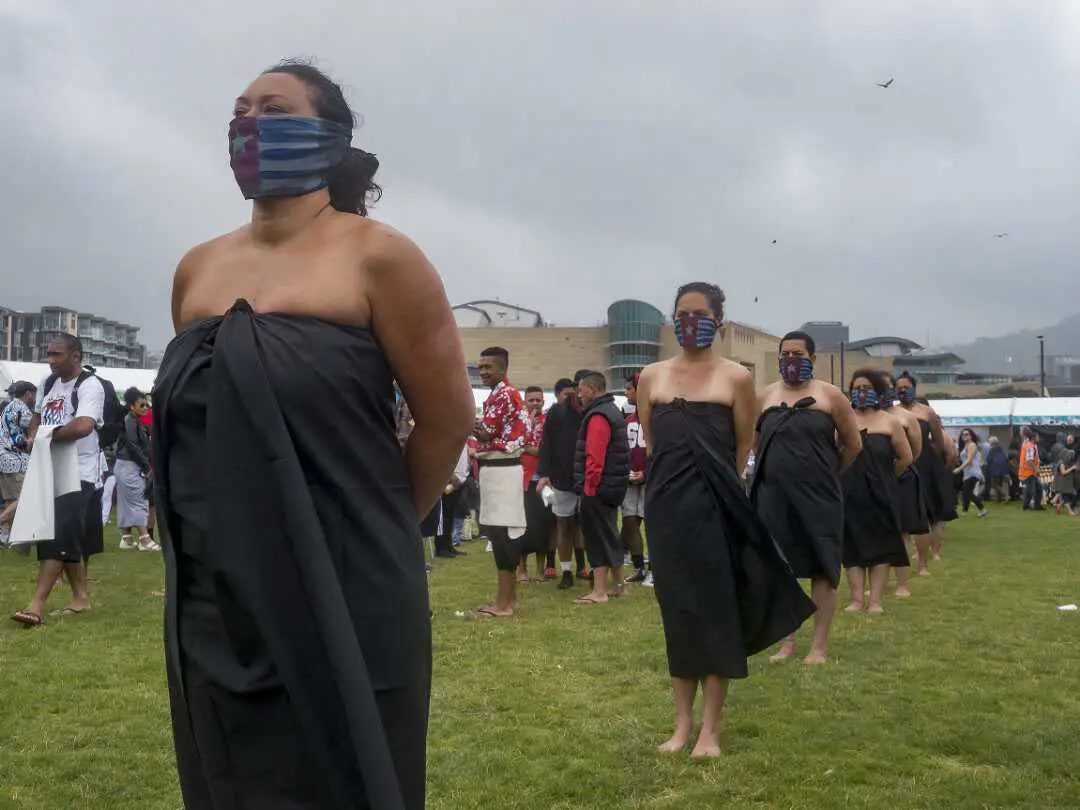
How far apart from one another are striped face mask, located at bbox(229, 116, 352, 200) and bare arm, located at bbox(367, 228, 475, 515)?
0.86 ft

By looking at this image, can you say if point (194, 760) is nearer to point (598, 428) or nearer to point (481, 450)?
point (481, 450)

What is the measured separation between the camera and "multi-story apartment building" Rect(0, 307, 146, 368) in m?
126

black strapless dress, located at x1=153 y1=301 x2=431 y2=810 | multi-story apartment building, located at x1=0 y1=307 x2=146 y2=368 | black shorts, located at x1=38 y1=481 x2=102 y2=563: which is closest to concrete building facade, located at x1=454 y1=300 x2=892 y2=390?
multi-story apartment building, located at x1=0 y1=307 x2=146 y2=368

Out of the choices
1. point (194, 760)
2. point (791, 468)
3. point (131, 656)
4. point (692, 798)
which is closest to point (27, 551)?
point (131, 656)

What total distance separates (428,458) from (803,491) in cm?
545

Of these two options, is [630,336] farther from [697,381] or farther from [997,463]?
[697,381]

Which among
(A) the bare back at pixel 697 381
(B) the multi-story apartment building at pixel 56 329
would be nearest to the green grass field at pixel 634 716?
(A) the bare back at pixel 697 381

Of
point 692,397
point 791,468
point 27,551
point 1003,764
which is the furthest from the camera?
point 27,551

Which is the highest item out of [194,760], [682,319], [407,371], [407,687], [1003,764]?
[682,319]

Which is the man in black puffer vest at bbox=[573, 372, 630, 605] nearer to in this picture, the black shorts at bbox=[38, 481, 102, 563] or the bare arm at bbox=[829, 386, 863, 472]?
the bare arm at bbox=[829, 386, 863, 472]

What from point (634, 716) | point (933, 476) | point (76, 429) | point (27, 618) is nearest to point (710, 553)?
point (634, 716)

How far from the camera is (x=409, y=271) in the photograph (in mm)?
2361

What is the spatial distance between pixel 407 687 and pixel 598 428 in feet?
29.3

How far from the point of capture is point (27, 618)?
8.84 m
